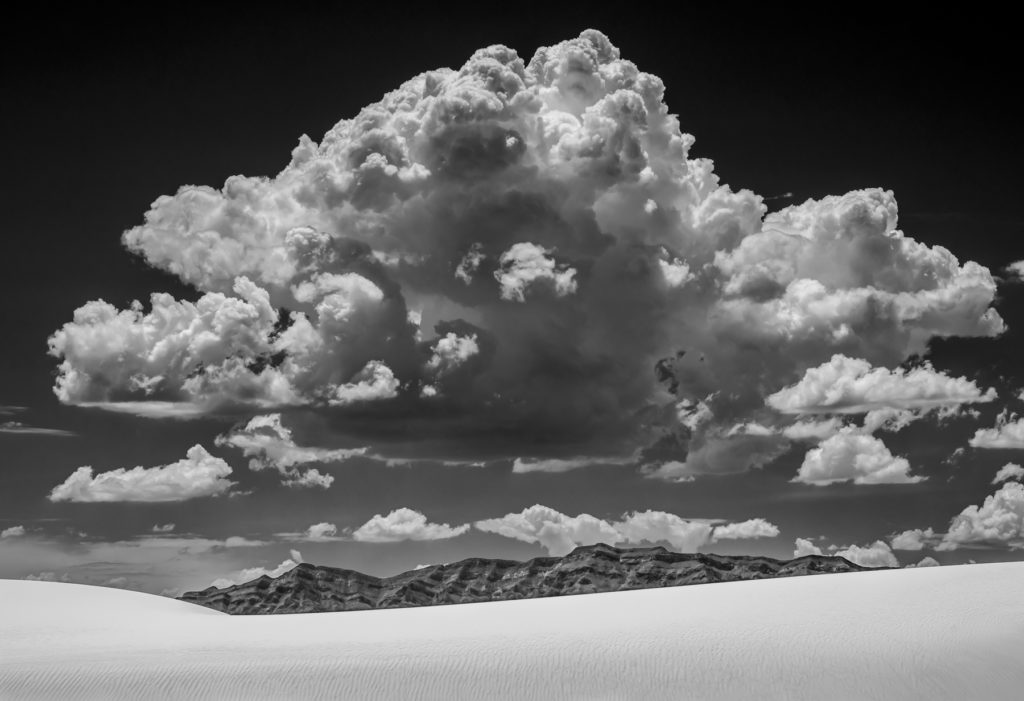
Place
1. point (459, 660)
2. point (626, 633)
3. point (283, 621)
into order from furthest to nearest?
1. point (283, 621)
2. point (626, 633)
3. point (459, 660)

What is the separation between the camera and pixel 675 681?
57.0m

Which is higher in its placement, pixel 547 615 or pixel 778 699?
pixel 547 615

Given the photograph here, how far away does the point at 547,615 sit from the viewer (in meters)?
70.8

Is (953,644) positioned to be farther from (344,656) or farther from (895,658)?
(344,656)

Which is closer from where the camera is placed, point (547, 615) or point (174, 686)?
point (174, 686)

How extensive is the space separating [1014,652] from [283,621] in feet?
160

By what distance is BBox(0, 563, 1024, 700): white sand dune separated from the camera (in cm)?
5669

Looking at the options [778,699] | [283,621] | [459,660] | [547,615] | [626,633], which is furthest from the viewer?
[283,621]

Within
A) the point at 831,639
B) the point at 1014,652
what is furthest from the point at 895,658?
the point at 1014,652

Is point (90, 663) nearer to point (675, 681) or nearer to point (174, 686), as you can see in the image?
point (174, 686)

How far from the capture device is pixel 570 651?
6012cm

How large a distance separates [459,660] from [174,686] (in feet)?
51.8

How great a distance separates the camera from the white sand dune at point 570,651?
56688mm

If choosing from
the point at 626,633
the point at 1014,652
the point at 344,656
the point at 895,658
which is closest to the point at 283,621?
the point at 344,656
